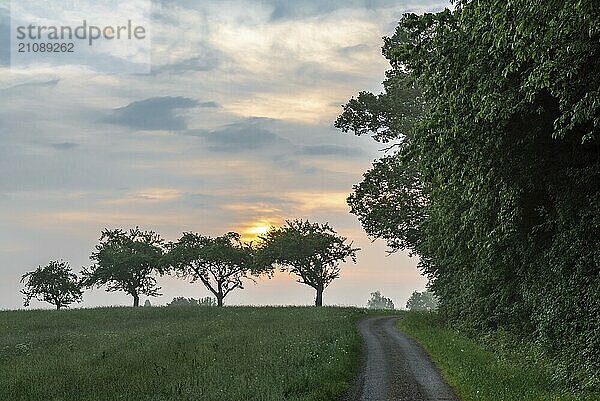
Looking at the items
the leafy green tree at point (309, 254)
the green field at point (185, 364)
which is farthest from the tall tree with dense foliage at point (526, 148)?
the leafy green tree at point (309, 254)

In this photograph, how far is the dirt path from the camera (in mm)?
17344

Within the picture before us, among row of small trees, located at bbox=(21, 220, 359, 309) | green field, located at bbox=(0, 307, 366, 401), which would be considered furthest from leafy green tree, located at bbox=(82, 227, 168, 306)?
green field, located at bbox=(0, 307, 366, 401)

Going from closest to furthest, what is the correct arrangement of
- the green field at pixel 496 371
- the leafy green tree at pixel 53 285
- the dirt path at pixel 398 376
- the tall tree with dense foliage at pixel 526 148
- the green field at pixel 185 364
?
1. the tall tree with dense foliage at pixel 526 148
2. the green field at pixel 496 371
3. the dirt path at pixel 398 376
4. the green field at pixel 185 364
5. the leafy green tree at pixel 53 285

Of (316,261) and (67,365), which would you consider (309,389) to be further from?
(316,261)

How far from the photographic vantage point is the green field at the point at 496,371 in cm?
1636

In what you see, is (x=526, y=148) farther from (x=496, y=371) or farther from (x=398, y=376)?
(x=398, y=376)

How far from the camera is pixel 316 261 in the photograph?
83125mm

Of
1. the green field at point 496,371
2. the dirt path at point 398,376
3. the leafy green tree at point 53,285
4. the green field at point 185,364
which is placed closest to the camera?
the green field at point 496,371

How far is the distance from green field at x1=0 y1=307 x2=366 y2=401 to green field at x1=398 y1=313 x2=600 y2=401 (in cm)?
373

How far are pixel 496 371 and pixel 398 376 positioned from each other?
3.38 m

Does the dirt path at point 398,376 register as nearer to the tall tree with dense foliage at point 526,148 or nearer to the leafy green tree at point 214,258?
the tall tree with dense foliage at point 526,148

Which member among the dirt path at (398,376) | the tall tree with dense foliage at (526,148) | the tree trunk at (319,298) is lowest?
the dirt path at (398,376)

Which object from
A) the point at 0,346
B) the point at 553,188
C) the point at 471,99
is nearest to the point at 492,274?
the point at 553,188

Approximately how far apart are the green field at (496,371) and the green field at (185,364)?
12.2ft
